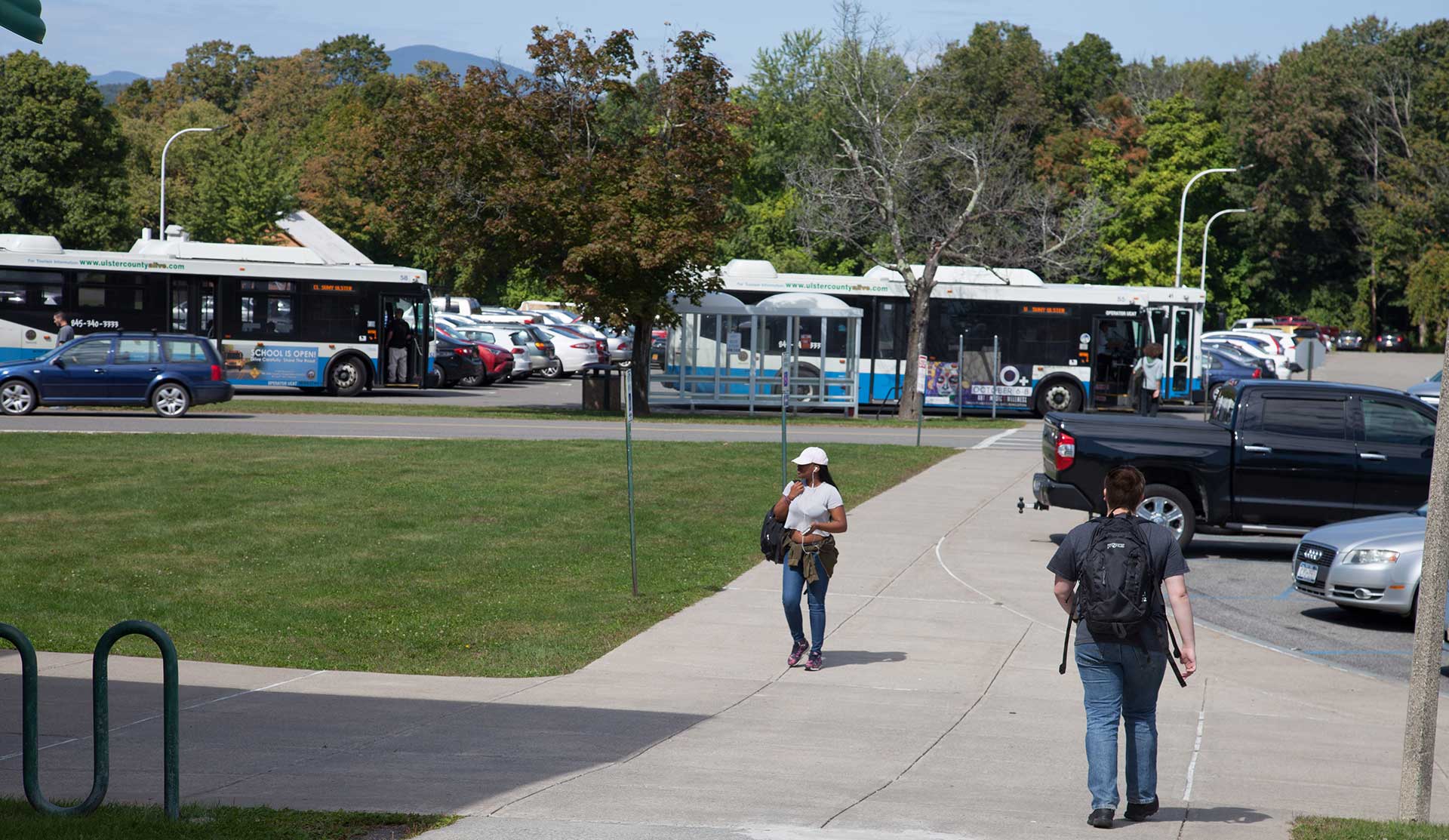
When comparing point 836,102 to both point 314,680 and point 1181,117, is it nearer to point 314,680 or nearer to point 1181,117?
point 1181,117

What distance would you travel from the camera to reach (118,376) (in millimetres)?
28203

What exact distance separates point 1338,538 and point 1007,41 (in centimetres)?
7991

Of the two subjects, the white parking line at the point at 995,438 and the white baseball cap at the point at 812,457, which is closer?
the white baseball cap at the point at 812,457

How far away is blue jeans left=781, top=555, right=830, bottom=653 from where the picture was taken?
1052 centimetres

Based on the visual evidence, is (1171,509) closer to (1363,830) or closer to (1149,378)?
(1363,830)

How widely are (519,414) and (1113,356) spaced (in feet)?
47.4

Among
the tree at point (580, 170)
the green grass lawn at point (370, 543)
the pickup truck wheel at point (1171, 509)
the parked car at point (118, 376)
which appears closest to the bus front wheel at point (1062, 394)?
the tree at point (580, 170)

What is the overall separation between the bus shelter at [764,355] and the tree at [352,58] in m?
112

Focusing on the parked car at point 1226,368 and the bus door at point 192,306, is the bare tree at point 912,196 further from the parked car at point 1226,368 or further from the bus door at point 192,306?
the bus door at point 192,306

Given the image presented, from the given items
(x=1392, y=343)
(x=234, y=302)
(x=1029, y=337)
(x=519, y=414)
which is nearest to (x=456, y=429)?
(x=519, y=414)

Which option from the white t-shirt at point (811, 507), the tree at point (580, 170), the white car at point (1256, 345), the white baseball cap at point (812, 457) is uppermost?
the tree at point (580, 170)

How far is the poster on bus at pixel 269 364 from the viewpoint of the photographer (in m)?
35.6

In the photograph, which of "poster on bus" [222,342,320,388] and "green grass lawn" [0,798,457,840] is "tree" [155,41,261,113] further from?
"green grass lawn" [0,798,457,840]

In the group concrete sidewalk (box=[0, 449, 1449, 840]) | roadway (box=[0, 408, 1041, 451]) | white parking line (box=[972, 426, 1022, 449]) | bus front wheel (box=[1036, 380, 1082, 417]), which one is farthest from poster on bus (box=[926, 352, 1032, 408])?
concrete sidewalk (box=[0, 449, 1449, 840])
